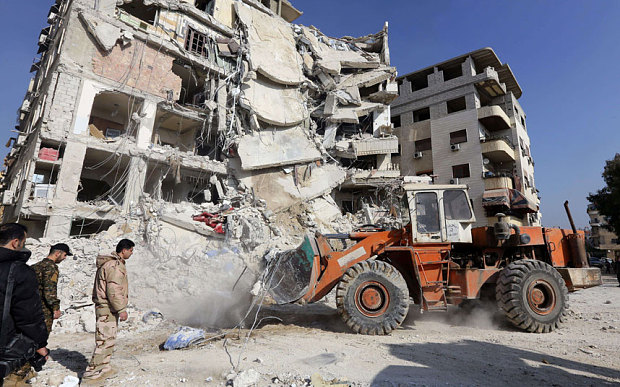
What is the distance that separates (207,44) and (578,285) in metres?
22.5

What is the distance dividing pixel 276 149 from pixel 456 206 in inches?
608

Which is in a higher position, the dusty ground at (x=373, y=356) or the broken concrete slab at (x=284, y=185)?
the broken concrete slab at (x=284, y=185)

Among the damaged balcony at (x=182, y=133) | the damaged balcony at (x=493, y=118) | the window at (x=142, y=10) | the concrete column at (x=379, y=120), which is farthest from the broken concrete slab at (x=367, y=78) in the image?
the window at (x=142, y=10)

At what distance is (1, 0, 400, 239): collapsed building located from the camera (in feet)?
46.1

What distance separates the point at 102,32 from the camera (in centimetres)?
1526

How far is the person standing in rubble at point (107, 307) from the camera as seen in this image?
359 centimetres

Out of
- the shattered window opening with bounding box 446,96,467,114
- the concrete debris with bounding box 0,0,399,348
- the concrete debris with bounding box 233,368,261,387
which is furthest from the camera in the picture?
the shattered window opening with bounding box 446,96,467,114

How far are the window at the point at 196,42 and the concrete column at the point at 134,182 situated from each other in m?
8.53

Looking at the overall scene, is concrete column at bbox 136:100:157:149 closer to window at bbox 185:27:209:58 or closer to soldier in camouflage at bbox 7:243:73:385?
window at bbox 185:27:209:58

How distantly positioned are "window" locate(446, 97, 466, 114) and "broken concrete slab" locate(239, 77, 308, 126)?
14568mm

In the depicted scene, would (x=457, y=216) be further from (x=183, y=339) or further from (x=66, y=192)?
(x=66, y=192)

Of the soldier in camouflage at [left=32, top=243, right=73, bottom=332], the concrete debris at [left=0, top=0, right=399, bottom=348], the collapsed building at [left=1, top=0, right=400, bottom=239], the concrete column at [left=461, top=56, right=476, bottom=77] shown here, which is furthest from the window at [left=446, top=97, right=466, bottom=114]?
the soldier in camouflage at [left=32, top=243, right=73, bottom=332]

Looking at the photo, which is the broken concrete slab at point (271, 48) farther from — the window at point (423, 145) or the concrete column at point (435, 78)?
the concrete column at point (435, 78)

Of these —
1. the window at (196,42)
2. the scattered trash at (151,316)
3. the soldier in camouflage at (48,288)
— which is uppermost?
the window at (196,42)
